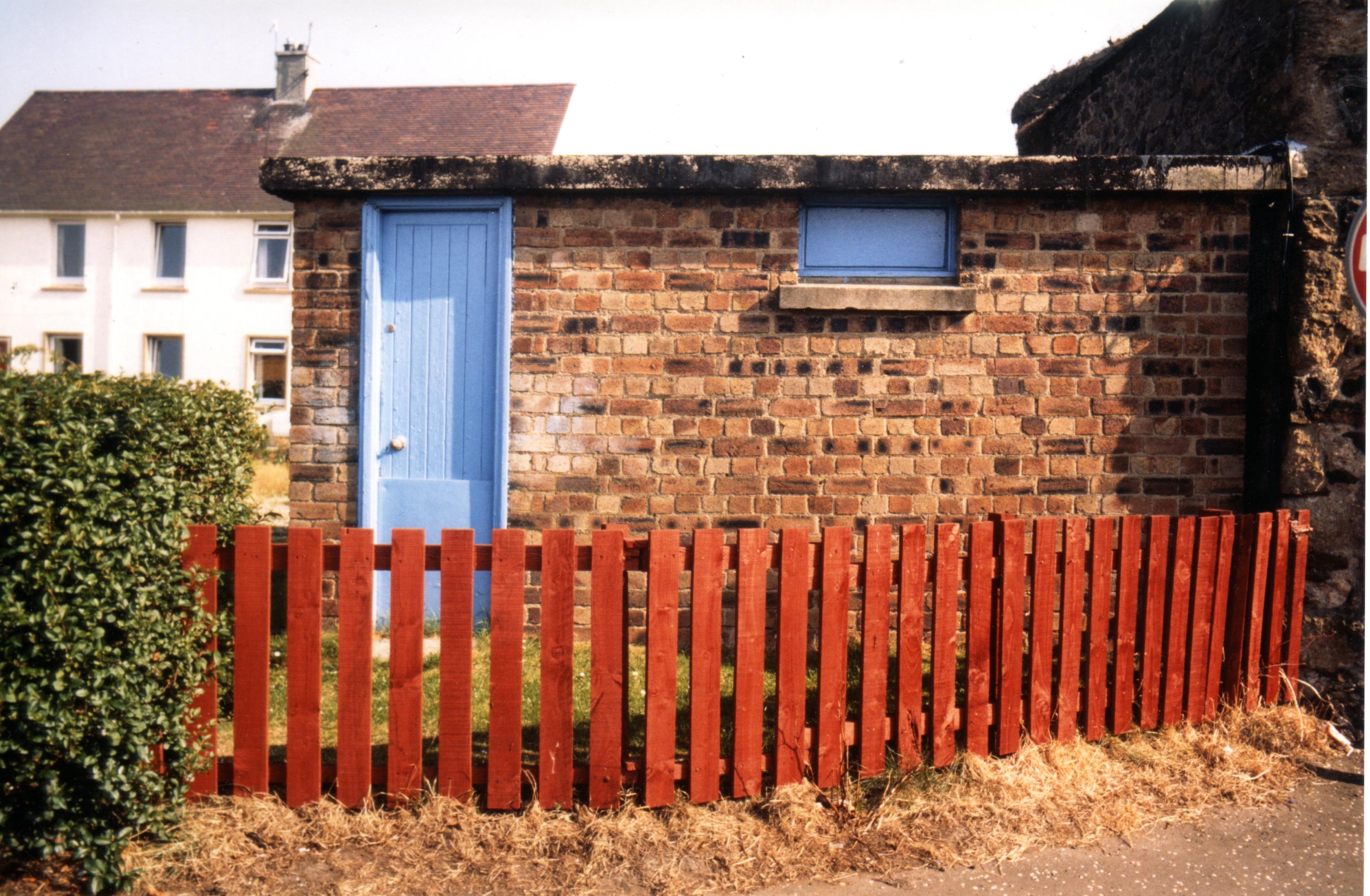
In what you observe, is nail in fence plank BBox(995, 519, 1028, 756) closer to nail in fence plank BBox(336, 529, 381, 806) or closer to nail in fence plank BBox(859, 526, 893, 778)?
nail in fence plank BBox(859, 526, 893, 778)

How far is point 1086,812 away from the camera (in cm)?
336

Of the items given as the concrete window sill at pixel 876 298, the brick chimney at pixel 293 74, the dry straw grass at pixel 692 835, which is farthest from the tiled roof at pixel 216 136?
the dry straw grass at pixel 692 835

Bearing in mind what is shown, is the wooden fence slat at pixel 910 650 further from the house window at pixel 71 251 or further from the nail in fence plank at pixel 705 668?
the house window at pixel 71 251

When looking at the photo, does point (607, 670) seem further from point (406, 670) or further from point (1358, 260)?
point (1358, 260)

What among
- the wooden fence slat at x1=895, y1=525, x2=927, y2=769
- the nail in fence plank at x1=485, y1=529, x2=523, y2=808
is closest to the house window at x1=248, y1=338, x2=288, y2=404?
the nail in fence plank at x1=485, y1=529, x2=523, y2=808

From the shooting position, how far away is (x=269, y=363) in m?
21.2

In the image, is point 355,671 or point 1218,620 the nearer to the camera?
point 355,671

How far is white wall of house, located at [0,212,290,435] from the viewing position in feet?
69.2

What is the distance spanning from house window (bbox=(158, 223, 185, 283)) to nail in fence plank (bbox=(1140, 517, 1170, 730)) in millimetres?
24057

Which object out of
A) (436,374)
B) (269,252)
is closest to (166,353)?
(269,252)

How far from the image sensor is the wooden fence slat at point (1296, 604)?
4.43 metres

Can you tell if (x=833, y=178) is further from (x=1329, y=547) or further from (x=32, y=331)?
(x=32, y=331)

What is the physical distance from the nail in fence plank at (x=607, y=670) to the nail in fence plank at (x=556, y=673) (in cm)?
9

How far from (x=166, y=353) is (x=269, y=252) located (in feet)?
13.3
